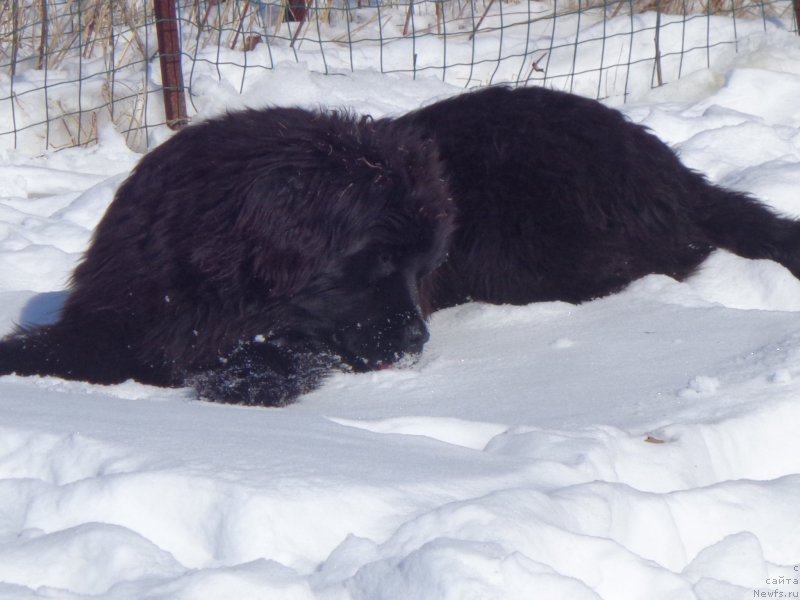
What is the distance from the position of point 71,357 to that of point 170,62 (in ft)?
10.9

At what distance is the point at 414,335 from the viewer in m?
2.98

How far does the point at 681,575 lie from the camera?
1754 mm

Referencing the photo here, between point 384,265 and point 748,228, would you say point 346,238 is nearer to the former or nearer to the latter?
point 384,265

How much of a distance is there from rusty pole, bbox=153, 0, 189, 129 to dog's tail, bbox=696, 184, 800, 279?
3233 mm

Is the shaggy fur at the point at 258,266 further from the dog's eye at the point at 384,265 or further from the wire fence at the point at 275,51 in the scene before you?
the wire fence at the point at 275,51

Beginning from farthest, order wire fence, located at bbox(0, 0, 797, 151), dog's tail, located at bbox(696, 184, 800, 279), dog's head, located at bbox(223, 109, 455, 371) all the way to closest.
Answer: wire fence, located at bbox(0, 0, 797, 151) → dog's tail, located at bbox(696, 184, 800, 279) → dog's head, located at bbox(223, 109, 455, 371)

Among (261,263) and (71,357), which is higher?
(261,263)

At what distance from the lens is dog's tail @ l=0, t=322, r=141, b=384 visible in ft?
9.85

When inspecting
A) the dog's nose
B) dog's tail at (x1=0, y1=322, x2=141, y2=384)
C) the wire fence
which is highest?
the wire fence

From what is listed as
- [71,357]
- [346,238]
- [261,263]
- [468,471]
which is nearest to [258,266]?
[261,263]

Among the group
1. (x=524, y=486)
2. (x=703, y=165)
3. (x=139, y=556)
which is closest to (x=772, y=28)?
(x=703, y=165)

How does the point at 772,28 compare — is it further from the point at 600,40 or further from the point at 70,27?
the point at 70,27

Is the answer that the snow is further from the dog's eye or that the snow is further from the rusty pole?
the rusty pole

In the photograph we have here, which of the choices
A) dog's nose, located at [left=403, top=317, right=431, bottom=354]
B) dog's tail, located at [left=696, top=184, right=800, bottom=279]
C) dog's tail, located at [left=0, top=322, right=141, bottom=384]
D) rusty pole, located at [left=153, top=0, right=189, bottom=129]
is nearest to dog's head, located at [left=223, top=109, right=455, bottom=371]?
dog's nose, located at [left=403, top=317, right=431, bottom=354]
